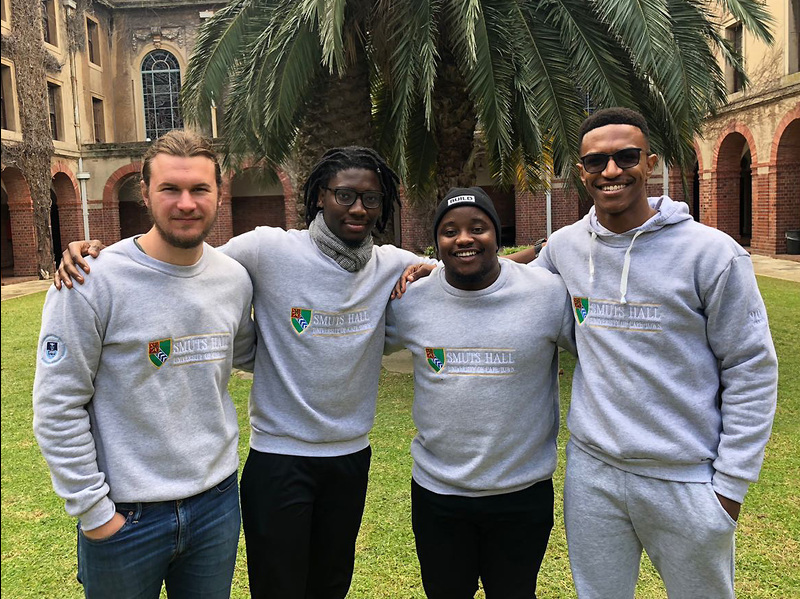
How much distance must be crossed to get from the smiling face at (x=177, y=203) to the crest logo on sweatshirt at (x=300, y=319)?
1.68 ft

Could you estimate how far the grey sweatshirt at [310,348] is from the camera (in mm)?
2598

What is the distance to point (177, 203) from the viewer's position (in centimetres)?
221

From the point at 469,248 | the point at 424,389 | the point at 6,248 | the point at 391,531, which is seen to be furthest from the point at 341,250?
the point at 6,248

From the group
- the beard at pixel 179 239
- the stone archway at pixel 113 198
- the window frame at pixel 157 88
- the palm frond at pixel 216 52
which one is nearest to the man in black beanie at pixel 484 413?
the beard at pixel 179 239

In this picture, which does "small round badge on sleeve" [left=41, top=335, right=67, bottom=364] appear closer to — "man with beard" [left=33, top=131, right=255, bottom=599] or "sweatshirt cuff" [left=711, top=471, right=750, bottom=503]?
"man with beard" [left=33, top=131, right=255, bottom=599]

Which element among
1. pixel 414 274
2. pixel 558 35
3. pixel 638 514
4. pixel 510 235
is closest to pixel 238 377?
pixel 558 35

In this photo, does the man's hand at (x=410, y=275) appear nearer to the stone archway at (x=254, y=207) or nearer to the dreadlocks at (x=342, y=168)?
the dreadlocks at (x=342, y=168)

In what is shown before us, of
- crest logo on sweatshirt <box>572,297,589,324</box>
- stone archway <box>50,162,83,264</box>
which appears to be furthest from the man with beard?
stone archway <box>50,162,83,264</box>

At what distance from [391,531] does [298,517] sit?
1.67 metres

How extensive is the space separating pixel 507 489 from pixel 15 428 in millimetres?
5652

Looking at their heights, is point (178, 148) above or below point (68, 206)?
below

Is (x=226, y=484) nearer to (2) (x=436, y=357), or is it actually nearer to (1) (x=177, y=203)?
(2) (x=436, y=357)

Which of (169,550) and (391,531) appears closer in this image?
(169,550)

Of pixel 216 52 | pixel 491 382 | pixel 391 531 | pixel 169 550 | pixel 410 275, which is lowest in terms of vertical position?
pixel 391 531
